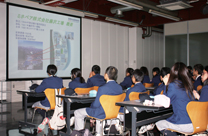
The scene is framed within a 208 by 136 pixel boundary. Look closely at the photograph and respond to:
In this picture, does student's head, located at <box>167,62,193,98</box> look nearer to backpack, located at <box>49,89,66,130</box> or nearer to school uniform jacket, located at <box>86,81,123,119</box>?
A: school uniform jacket, located at <box>86,81,123,119</box>

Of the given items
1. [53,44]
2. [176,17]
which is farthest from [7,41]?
[176,17]

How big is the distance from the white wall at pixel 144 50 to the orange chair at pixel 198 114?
8.13 m

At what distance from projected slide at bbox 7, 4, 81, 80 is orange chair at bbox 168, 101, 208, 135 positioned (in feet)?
18.2

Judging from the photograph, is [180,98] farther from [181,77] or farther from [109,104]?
[109,104]

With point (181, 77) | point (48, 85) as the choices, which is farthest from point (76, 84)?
point (181, 77)

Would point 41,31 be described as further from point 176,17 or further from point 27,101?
point 176,17

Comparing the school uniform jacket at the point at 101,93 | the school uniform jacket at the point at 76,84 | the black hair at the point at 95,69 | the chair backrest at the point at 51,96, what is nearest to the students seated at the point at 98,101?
the school uniform jacket at the point at 101,93

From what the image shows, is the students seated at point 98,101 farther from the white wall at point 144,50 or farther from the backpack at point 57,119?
the white wall at point 144,50

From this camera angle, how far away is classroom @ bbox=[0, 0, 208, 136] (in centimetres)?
630

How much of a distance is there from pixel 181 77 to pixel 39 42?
558 centimetres

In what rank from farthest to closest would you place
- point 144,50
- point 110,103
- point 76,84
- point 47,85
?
point 144,50, point 76,84, point 47,85, point 110,103

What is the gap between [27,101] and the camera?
14.1 ft

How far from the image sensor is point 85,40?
862cm

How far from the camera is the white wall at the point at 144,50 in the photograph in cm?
1048
